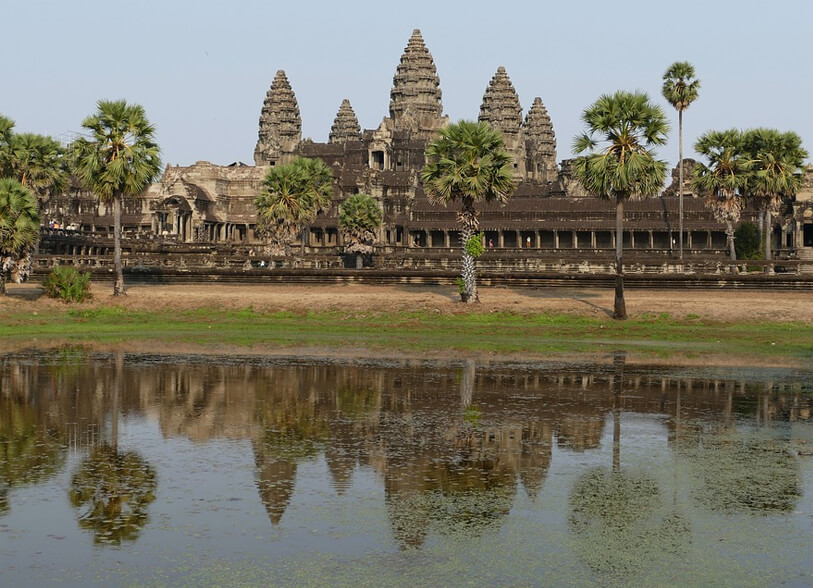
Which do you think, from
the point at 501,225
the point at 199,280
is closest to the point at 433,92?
the point at 501,225

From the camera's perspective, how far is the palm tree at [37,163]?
77.6 metres

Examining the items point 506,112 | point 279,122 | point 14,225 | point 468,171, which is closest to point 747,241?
point 468,171

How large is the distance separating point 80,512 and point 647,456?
9319 millimetres

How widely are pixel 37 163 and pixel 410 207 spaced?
5963 cm

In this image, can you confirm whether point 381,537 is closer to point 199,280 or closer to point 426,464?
point 426,464

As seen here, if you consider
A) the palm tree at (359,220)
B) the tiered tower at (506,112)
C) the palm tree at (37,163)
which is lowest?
the palm tree at (359,220)

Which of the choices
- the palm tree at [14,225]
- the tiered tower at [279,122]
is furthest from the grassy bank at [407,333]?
the tiered tower at [279,122]

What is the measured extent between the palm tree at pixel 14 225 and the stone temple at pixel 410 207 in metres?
33.1

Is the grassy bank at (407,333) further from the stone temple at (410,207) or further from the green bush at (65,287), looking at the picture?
the stone temple at (410,207)

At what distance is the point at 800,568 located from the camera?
511 inches

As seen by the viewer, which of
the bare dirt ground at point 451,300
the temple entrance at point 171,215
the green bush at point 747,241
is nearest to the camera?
the bare dirt ground at point 451,300

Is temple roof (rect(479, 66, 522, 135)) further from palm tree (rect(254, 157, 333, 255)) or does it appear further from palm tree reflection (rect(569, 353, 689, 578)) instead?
palm tree reflection (rect(569, 353, 689, 578))

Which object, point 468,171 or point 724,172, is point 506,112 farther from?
point 468,171

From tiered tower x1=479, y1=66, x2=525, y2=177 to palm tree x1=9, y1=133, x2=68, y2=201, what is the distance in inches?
3806
